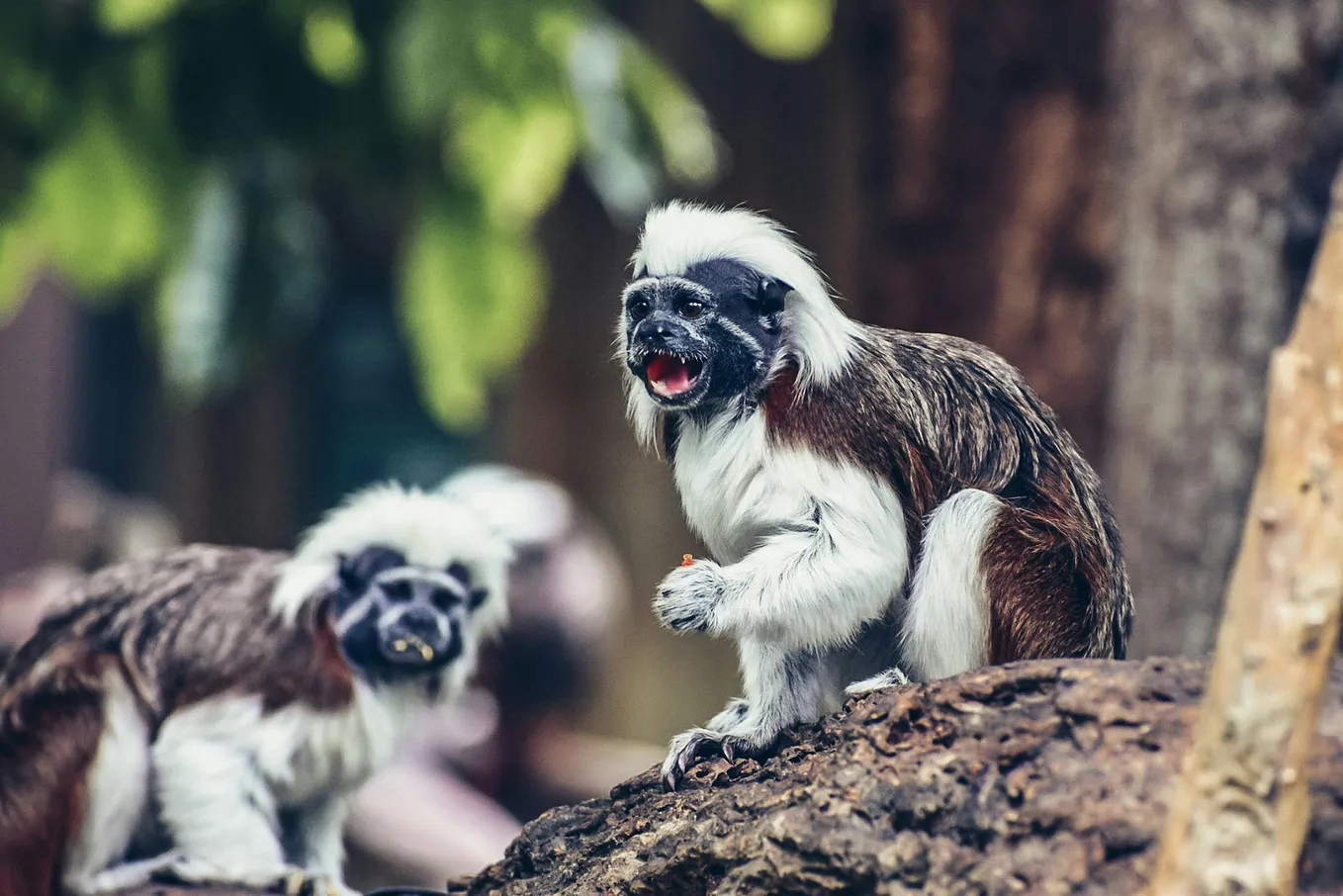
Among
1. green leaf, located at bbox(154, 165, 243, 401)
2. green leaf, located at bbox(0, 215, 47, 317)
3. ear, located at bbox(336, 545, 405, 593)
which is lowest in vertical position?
ear, located at bbox(336, 545, 405, 593)

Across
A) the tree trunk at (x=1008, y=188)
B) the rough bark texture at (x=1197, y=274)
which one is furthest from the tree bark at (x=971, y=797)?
the tree trunk at (x=1008, y=188)

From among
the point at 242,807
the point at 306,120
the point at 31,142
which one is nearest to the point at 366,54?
the point at 306,120

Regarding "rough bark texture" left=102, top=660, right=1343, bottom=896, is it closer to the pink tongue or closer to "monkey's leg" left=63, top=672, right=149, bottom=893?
the pink tongue

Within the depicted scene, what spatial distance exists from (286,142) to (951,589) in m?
2.55

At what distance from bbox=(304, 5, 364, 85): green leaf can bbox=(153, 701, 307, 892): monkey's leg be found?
158 centimetres

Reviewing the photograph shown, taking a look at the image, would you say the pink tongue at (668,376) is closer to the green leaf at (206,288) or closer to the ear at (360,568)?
the ear at (360,568)

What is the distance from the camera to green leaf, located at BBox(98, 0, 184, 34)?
3.48 meters

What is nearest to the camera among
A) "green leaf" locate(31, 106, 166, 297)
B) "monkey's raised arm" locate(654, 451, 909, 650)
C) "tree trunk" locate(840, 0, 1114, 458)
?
"monkey's raised arm" locate(654, 451, 909, 650)

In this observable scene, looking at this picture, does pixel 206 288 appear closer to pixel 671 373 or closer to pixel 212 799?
pixel 212 799

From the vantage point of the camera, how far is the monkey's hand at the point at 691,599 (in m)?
2.27

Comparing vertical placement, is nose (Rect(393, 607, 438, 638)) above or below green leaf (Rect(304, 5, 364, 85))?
below

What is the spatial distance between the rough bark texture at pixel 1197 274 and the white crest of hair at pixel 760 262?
247 centimetres

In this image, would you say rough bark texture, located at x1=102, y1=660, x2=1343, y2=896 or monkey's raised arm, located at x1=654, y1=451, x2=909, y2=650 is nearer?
rough bark texture, located at x1=102, y1=660, x2=1343, y2=896

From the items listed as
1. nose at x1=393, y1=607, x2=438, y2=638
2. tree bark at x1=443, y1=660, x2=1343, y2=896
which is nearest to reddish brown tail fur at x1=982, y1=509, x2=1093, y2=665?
tree bark at x1=443, y1=660, x2=1343, y2=896
